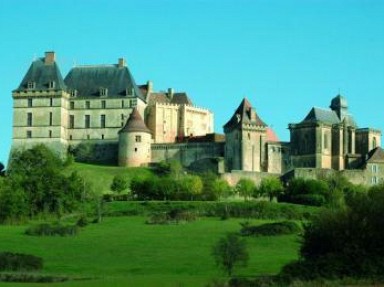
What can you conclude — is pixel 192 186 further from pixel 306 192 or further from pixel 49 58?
pixel 49 58

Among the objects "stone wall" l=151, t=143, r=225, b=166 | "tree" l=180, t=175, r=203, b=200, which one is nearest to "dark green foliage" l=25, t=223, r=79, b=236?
"tree" l=180, t=175, r=203, b=200

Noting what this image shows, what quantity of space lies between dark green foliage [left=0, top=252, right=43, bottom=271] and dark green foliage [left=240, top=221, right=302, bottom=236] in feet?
60.3

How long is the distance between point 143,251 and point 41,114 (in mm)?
50802

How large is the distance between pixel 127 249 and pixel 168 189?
32563 millimetres

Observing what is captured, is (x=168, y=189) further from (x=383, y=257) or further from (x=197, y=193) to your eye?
(x=383, y=257)

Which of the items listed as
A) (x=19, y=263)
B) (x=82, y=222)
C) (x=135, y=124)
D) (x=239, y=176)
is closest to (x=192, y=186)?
(x=239, y=176)

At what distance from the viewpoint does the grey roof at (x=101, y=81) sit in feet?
351

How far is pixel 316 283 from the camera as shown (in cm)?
3866

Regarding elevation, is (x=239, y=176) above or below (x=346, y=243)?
above

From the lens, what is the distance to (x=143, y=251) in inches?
2243

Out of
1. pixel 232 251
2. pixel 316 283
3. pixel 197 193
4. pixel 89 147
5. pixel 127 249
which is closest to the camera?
pixel 316 283

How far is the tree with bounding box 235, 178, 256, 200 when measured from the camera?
93500 millimetres

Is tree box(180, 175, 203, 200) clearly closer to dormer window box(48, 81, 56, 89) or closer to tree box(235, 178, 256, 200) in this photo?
tree box(235, 178, 256, 200)

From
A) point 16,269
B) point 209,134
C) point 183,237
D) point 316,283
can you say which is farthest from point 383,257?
point 209,134
